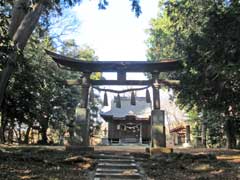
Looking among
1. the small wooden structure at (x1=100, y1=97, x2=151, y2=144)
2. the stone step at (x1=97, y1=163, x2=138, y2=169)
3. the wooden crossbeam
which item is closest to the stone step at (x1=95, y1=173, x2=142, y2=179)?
the stone step at (x1=97, y1=163, x2=138, y2=169)

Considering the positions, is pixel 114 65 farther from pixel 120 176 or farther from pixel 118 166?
pixel 120 176

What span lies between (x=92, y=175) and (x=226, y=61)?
604 centimetres

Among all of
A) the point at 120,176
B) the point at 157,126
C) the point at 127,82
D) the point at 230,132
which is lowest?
the point at 120,176

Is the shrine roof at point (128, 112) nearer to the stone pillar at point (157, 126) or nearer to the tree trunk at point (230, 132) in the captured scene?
the tree trunk at point (230, 132)

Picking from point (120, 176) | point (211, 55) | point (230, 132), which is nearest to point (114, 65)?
point (211, 55)

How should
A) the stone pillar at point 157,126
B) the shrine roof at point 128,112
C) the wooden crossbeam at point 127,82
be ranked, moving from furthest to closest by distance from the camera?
1. the shrine roof at point 128,112
2. the wooden crossbeam at point 127,82
3. the stone pillar at point 157,126

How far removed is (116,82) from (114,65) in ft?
2.73

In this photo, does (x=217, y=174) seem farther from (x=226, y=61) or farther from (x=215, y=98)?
(x=215, y=98)

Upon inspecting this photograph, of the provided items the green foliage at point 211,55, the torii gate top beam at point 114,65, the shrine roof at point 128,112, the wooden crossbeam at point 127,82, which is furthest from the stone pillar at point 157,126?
the shrine roof at point 128,112

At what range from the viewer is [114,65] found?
16.1m

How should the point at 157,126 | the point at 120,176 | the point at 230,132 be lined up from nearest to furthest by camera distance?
the point at 120,176, the point at 157,126, the point at 230,132

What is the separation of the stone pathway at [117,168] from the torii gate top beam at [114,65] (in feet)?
13.7

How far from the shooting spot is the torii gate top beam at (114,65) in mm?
16047

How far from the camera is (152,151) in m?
14.8
